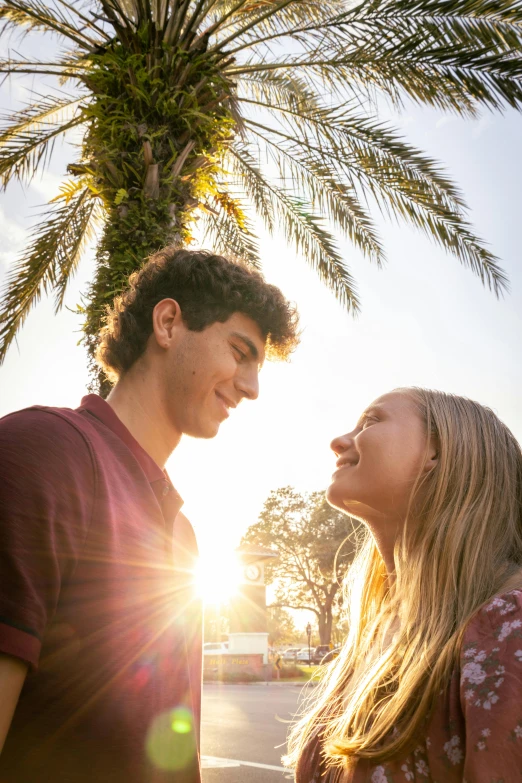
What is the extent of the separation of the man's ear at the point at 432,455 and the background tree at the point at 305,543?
3630 centimetres

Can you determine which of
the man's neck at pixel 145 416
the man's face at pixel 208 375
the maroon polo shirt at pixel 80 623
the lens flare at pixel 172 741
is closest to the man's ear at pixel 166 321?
the man's face at pixel 208 375

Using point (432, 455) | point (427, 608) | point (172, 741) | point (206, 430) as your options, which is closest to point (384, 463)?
point (432, 455)

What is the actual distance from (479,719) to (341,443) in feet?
3.77

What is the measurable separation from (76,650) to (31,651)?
0.66 ft

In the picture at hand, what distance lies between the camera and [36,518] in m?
1.30

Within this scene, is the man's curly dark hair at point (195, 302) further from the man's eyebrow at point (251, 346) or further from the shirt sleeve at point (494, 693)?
the shirt sleeve at point (494, 693)

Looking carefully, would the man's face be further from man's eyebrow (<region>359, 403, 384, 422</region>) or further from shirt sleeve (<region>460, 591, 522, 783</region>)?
shirt sleeve (<region>460, 591, 522, 783</region>)

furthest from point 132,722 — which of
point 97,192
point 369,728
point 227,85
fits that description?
point 227,85

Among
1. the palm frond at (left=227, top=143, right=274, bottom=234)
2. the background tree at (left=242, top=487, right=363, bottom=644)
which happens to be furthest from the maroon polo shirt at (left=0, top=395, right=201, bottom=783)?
the background tree at (left=242, top=487, right=363, bottom=644)

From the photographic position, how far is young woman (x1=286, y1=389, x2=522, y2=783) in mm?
1626

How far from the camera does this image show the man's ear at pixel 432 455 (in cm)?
232

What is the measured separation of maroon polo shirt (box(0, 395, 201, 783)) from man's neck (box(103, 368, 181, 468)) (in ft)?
1.46

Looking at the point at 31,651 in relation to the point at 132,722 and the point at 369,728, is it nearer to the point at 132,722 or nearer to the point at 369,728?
the point at 132,722

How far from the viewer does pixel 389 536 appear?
98.7 inches
